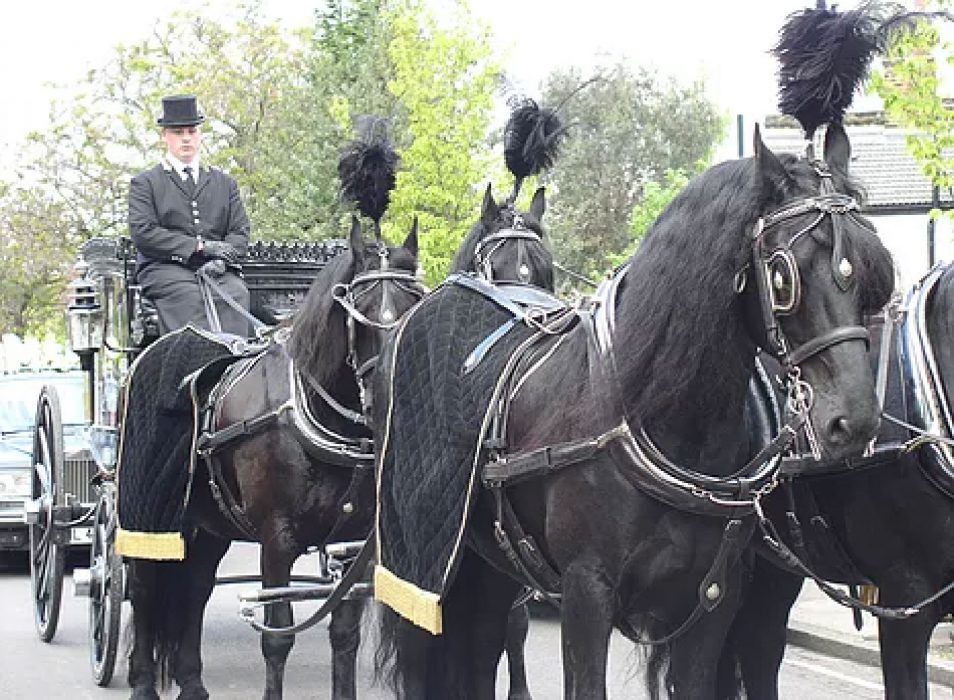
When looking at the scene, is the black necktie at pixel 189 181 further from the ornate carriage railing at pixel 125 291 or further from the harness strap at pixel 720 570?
the harness strap at pixel 720 570

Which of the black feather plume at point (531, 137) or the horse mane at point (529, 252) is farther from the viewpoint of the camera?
the horse mane at point (529, 252)

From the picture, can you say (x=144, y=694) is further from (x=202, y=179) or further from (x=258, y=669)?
(x=202, y=179)

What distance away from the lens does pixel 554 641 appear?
1006 centimetres

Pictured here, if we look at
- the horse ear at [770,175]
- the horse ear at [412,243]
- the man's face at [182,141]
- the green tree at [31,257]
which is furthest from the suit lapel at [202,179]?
the green tree at [31,257]

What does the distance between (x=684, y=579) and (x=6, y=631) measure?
782cm

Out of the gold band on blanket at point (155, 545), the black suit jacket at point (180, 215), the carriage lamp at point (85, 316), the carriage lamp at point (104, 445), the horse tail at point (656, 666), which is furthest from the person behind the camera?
the carriage lamp at point (85, 316)

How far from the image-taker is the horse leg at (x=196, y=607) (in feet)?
25.4

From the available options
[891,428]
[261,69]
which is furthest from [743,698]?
[261,69]

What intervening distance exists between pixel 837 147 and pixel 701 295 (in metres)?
0.61

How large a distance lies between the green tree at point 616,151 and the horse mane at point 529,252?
90.5 ft

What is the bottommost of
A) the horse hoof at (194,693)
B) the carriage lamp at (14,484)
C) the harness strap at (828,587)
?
the carriage lamp at (14,484)

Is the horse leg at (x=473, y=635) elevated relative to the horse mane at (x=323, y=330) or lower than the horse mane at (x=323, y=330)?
lower

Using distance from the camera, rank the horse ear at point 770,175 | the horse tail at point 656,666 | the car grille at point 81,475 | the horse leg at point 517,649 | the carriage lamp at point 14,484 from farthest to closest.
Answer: the carriage lamp at point 14,484 < the car grille at point 81,475 < the horse leg at point 517,649 < the horse tail at point 656,666 < the horse ear at point 770,175

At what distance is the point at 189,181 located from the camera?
8.66 meters
